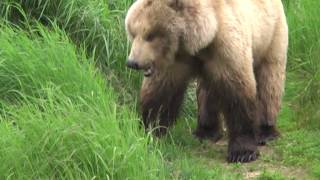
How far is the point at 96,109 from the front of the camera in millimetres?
4414

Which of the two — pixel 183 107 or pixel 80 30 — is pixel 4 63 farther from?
pixel 183 107

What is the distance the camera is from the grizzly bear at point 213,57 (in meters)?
4.82

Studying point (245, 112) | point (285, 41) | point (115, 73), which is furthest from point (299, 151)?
point (115, 73)

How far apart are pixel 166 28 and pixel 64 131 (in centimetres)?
115

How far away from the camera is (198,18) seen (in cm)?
483

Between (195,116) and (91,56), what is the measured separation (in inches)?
40.8

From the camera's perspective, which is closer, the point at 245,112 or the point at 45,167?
the point at 45,167

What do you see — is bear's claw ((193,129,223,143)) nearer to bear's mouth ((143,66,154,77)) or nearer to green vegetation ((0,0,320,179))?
green vegetation ((0,0,320,179))

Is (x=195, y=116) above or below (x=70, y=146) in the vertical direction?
below

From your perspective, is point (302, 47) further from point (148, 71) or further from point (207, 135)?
point (148, 71)

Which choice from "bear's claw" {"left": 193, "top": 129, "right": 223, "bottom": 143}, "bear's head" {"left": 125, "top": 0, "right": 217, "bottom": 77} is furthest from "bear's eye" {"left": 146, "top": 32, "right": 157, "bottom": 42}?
"bear's claw" {"left": 193, "top": 129, "right": 223, "bottom": 143}

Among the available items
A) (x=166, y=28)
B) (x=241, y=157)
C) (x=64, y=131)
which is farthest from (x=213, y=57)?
(x=64, y=131)

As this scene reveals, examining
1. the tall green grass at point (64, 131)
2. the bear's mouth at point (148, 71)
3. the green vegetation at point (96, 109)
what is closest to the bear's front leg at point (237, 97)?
the green vegetation at point (96, 109)

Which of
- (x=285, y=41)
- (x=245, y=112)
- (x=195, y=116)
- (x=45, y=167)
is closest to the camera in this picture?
(x=45, y=167)
